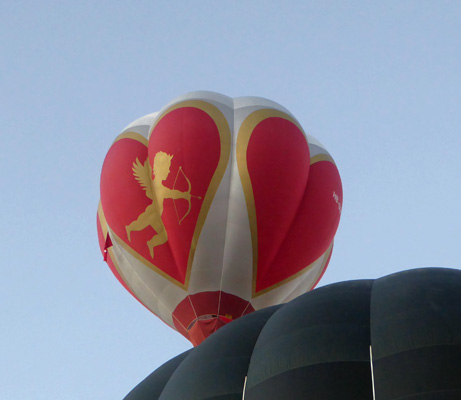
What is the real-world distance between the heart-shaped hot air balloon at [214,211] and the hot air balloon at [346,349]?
382cm

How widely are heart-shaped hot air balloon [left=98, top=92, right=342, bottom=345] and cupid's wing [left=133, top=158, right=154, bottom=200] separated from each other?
0.01 meters

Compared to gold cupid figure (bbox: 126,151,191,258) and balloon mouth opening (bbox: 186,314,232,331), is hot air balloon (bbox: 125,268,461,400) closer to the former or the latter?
balloon mouth opening (bbox: 186,314,232,331)

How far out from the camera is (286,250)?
12969 mm

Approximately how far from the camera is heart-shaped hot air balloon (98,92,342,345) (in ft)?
41.4

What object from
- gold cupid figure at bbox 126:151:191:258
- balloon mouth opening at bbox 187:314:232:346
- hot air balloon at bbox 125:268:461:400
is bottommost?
balloon mouth opening at bbox 187:314:232:346

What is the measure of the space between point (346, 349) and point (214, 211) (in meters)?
5.29

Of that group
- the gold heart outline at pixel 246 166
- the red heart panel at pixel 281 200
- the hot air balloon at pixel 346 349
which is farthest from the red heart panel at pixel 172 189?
the hot air balloon at pixel 346 349

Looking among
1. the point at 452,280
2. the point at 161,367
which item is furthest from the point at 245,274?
the point at 452,280

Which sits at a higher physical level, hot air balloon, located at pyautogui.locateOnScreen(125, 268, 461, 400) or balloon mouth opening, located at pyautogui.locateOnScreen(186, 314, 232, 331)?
hot air balloon, located at pyautogui.locateOnScreen(125, 268, 461, 400)

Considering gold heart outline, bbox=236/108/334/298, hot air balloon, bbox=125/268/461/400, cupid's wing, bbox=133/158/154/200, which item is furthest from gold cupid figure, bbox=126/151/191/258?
hot air balloon, bbox=125/268/461/400

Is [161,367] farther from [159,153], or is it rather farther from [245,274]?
[159,153]

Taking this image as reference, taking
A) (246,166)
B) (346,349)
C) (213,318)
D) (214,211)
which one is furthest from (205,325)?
(346,349)

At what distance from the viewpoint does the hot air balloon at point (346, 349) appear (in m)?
7.25

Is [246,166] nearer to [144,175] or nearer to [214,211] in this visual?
[214,211]
